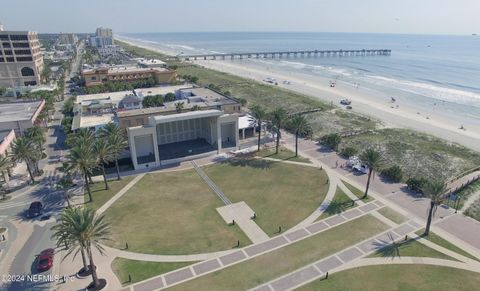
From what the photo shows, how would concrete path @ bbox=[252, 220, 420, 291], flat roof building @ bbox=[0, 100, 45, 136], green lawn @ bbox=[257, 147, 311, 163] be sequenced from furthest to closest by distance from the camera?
1. flat roof building @ bbox=[0, 100, 45, 136]
2. green lawn @ bbox=[257, 147, 311, 163]
3. concrete path @ bbox=[252, 220, 420, 291]

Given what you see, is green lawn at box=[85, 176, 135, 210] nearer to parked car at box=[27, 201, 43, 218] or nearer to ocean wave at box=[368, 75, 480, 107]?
parked car at box=[27, 201, 43, 218]

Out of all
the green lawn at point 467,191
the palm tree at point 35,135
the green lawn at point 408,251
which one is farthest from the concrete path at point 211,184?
the green lawn at point 467,191

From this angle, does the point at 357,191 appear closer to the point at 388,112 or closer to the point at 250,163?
the point at 250,163

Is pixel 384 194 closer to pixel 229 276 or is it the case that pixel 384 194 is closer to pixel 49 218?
pixel 229 276

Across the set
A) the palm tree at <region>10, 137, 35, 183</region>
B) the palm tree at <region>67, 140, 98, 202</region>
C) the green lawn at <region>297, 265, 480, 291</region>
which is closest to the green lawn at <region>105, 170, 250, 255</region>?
the palm tree at <region>67, 140, 98, 202</region>

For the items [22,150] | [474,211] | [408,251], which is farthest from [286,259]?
[22,150]

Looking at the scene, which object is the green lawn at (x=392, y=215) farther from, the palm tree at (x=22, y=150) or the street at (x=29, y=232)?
the palm tree at (x=22, y=150)
